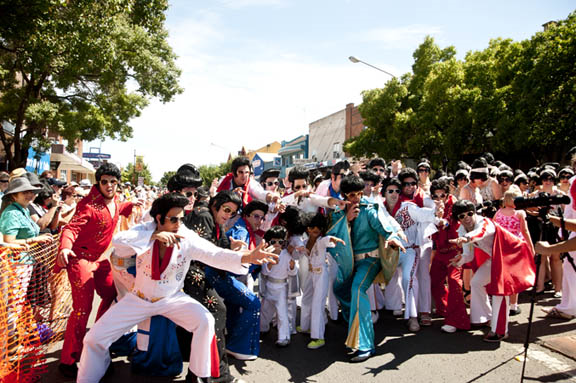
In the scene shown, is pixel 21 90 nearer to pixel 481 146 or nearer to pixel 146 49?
pixel 146 49

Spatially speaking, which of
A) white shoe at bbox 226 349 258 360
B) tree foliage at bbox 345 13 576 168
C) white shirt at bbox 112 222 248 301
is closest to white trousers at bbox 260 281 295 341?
white shoe at bbox 226 349 258 360

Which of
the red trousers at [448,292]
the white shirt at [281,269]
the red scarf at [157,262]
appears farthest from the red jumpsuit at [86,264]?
the red trousers at [448,292]

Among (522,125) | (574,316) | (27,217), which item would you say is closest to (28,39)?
(27,217)

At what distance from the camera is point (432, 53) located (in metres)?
22.4

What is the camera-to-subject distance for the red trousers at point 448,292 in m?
5.06

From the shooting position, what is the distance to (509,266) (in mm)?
4809

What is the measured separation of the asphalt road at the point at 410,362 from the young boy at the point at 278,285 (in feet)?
0.63

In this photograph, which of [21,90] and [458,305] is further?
[21,90]

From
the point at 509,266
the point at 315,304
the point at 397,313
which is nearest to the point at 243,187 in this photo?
the point at 315,304

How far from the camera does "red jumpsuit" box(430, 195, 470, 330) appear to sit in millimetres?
5078

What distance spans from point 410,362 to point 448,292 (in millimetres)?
1349

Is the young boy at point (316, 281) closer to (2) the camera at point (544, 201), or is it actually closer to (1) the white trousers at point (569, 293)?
(2) the camera at point (544, 201)

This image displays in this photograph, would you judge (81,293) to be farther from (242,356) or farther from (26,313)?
(242,356)

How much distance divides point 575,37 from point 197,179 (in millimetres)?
15147
